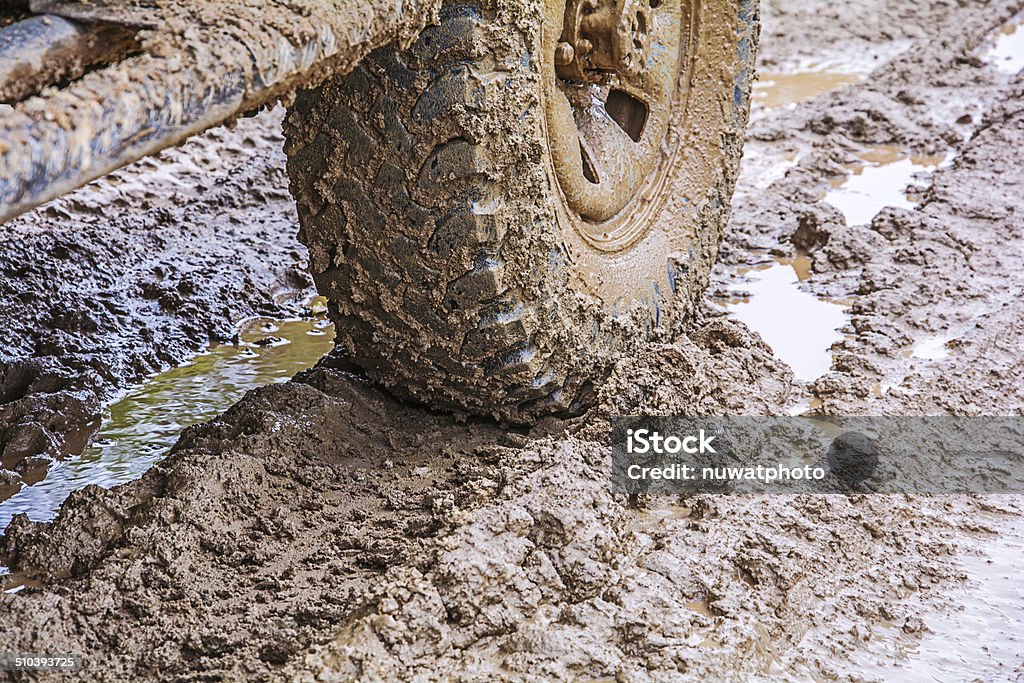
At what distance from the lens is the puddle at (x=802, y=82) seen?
509 centimetres

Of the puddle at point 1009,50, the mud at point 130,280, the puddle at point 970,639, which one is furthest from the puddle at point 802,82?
the puddle at point 970,639

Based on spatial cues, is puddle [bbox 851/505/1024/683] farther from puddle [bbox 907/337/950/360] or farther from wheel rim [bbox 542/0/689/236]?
wheel rim [bbox 542/0/689/236]

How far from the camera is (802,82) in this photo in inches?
212

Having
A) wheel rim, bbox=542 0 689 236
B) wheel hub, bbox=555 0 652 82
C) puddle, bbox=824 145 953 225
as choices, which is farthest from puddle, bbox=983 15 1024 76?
wheel hub, bbox=555 0 652 82

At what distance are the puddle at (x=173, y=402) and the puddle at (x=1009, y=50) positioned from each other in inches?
161

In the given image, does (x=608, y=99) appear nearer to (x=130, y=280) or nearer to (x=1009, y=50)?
(x=130, y=280)

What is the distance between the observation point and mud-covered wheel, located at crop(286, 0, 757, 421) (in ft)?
6.17

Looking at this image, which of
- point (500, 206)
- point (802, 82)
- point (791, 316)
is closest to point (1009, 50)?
point (802, 82)

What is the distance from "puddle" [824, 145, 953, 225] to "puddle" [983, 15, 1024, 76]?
146 cm

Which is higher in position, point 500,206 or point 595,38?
point 595,38

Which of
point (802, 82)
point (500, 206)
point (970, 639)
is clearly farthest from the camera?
point (802, 82)

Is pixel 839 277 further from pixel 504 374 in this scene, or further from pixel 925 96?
pixel 925 96

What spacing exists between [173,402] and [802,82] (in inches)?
158

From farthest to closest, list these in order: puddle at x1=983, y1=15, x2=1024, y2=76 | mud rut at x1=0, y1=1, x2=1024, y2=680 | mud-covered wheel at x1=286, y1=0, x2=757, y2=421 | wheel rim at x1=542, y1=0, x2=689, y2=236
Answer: puddle at x1=983, y1=15, x2=1024, y2=76 → wheel rim at x1=542, y1=0, x2=689, y2=236 → mud-covered wheel at x1=286, y1=0, x2=757, y2=421 → mud rut at x1=0, y1=1, x2=1024, y2=680
